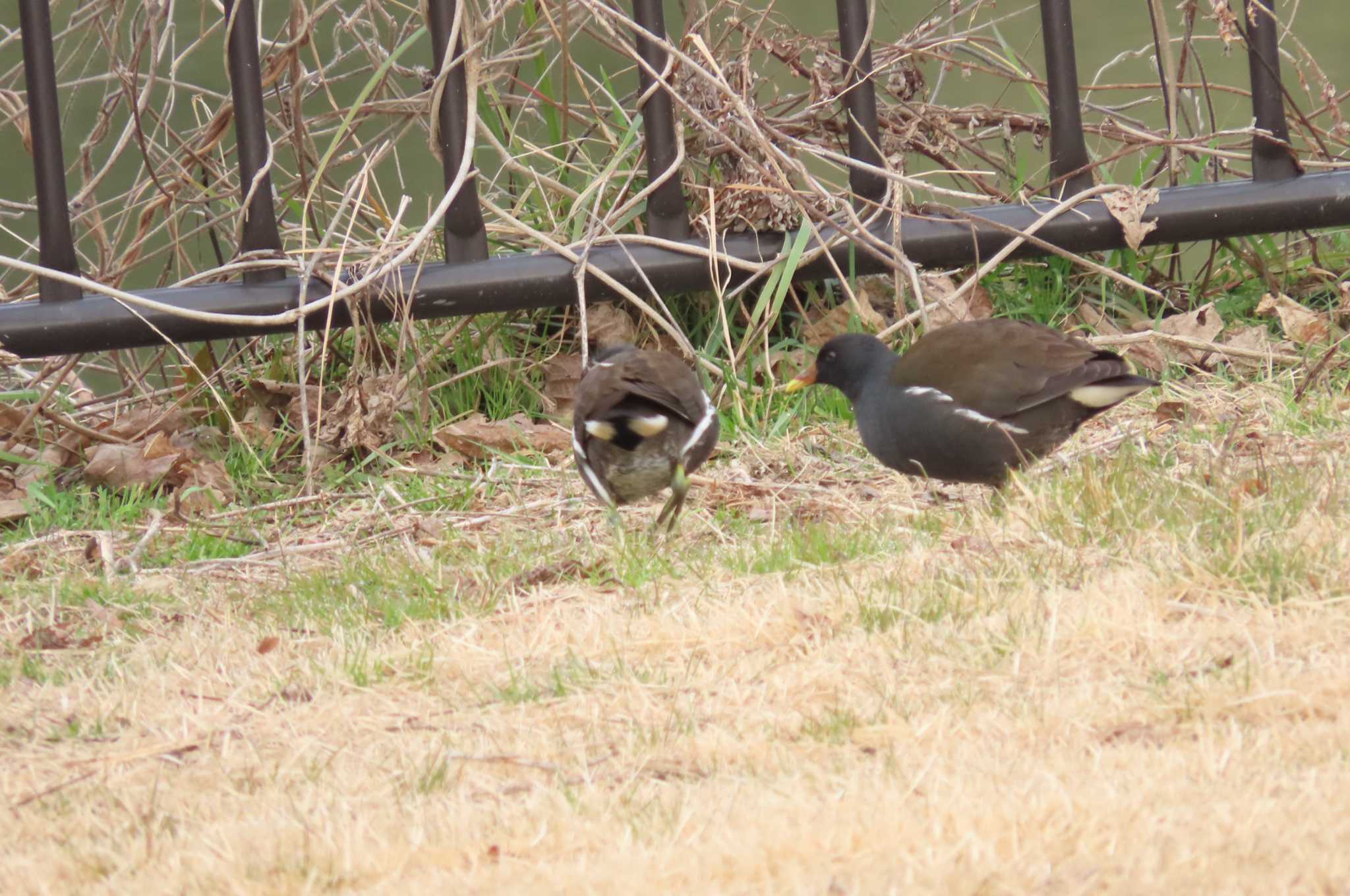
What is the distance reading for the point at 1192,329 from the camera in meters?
5.35

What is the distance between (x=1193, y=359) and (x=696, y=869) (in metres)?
3.85

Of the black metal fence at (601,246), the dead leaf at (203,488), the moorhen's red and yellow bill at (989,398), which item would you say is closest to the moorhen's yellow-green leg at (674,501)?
the moorhen's red and yellow bill at (989,398)

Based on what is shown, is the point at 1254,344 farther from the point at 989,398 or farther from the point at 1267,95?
the point at 989,398

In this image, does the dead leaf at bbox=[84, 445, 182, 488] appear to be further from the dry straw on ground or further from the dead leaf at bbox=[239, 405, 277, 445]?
the dead leaf at bbox=[239, 405, 277, 445]

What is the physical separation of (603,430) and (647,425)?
117 mm

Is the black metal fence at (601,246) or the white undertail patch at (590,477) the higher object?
the black metal fence at (601,246)

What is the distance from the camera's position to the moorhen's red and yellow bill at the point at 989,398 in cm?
408

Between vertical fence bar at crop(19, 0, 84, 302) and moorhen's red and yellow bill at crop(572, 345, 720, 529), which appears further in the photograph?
vertical fence bar at crop(19, 0, 84, 302)

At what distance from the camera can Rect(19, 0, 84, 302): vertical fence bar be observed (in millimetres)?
4641

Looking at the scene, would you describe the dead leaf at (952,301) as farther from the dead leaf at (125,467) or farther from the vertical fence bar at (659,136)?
the dead leaf at (125,467)

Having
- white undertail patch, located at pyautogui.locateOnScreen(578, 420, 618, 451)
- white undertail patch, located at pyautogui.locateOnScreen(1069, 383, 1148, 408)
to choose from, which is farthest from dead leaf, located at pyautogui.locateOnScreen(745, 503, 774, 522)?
white undertail patch, located at pyautogui.locateOnScreen(1069, 383, 1148, 408)

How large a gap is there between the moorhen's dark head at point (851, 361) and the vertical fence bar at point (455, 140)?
1.16 meters

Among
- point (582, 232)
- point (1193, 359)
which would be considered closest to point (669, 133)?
point (582, 232)

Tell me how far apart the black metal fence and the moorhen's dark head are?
379 mm
